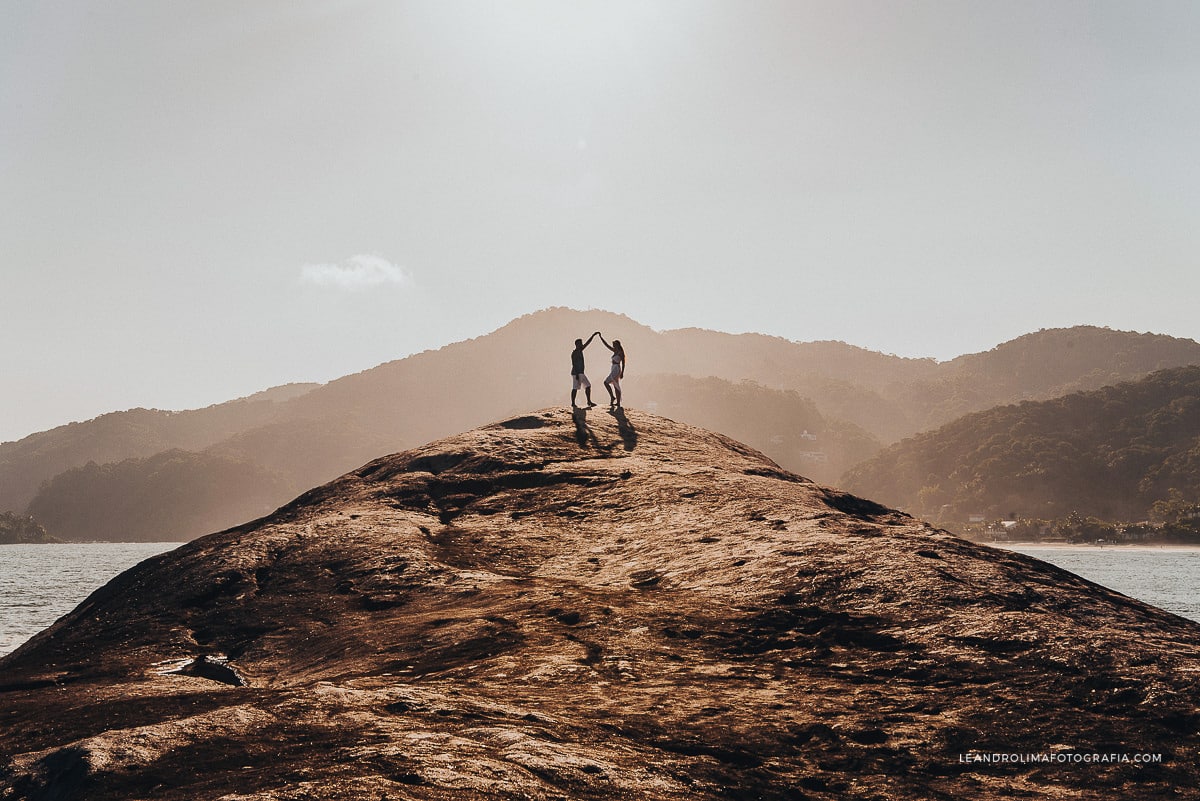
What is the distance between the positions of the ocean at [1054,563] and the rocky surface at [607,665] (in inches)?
1718

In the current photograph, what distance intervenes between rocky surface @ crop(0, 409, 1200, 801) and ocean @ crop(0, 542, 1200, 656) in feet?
143

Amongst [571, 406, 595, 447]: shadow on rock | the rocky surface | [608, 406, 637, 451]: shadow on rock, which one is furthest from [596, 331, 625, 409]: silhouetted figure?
the rocky surface

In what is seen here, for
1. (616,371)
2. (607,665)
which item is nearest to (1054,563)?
(616,371)

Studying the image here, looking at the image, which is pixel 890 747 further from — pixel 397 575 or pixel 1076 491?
pixel 1076 491

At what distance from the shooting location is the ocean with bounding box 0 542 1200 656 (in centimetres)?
6562

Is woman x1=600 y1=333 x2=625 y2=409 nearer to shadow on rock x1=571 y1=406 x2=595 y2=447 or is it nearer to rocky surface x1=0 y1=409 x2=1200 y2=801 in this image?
shadow on rock x1=571 y1=406 x2=595 y2=447

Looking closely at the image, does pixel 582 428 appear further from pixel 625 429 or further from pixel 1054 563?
pixel 1054 563

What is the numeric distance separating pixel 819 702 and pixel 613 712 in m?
1.94

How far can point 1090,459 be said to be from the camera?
174 metres

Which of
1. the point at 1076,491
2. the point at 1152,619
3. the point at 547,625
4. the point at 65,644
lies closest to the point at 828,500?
the point at 1152,619

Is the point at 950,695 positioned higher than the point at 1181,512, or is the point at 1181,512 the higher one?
the point at 950,695

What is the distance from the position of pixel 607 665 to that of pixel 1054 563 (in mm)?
124488

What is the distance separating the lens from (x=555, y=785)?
5574 mm

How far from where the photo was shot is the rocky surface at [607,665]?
5.96 m
